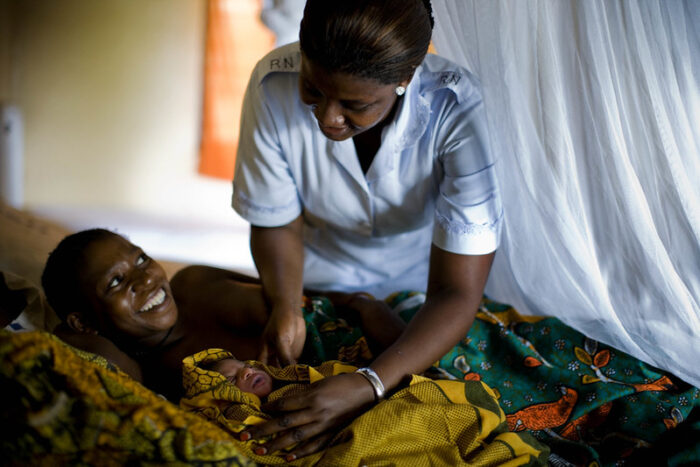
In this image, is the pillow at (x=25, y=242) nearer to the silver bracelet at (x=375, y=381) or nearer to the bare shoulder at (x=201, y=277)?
the bare shoulder at (x=201, y=277)

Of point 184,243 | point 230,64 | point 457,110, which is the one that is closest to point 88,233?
point 457,110

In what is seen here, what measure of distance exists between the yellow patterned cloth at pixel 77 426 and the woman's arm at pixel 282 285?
1.57ft

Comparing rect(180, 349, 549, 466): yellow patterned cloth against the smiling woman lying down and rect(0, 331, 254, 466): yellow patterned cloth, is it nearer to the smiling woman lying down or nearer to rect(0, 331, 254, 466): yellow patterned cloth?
rect(0, 331, 254, 466): yellow patterned cloth

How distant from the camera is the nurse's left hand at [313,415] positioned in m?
0.99

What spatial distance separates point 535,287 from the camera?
1362 millimetres

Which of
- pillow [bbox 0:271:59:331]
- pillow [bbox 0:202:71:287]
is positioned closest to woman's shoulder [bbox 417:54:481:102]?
pillow [bbox 0:271:59:331]

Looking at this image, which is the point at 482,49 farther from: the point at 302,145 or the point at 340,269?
the point at 340,269

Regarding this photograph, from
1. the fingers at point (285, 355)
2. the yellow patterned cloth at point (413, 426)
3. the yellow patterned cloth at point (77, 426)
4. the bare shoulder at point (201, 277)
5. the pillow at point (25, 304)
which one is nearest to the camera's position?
the yellow patterned cloth at point (77, 426)

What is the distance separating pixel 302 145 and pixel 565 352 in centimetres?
73

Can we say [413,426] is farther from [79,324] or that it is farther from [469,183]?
[79,324]

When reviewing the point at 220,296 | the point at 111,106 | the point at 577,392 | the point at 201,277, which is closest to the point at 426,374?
the point at 577,392

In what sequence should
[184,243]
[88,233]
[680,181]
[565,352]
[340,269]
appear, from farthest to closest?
[184,243] < [340,269] < [88,233] < [565,352] < [680,181]

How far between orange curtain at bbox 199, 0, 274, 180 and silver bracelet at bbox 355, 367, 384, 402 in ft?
8.64

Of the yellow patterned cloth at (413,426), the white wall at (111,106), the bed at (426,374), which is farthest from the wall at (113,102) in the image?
the yellow patterned cloth at (413,426)
